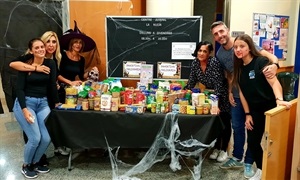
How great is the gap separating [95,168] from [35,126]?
2.30 ft

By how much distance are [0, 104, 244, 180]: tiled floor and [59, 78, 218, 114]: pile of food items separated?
2.04 feet

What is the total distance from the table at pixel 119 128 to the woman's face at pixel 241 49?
56 centimetres

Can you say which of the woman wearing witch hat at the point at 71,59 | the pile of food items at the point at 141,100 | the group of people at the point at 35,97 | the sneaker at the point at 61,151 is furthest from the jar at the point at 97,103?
the sneaker at the point at 61,151

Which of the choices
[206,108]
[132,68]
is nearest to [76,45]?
[132,68]

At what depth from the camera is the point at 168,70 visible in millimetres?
3322

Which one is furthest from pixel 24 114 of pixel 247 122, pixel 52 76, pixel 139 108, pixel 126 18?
pixel 247 122

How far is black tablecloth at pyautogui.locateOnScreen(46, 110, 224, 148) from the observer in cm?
255

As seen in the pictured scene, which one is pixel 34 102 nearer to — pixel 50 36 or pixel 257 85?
pixel 50 36

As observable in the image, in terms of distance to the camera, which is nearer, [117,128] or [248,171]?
[117,128]

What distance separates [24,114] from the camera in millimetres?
2604

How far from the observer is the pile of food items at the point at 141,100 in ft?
8.41

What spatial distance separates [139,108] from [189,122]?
1.44 ft

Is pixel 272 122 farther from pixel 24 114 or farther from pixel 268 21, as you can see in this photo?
pixel 268 21

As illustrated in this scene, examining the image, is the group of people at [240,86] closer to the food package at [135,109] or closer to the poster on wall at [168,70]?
the poster on wall at [168,70]
